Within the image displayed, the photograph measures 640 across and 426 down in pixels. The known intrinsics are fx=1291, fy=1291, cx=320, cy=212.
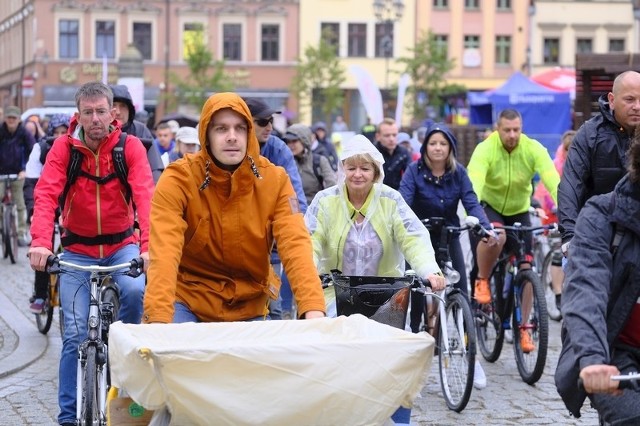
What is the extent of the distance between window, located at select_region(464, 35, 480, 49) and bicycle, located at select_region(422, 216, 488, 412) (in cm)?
6465

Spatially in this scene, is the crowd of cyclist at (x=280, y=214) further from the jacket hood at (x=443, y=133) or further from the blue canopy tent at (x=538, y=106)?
the blue canopy tent at (x=538, y=106)

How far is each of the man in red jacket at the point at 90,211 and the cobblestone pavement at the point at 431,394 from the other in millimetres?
1276

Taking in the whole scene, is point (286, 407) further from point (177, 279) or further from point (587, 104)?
point (587, 104)

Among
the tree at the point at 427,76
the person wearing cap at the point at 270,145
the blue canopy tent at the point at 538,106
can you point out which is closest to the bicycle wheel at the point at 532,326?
the person wearing cap at the point at 270,145

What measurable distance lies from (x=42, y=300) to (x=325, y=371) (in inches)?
305

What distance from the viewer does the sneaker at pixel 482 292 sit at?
10453 millimetres

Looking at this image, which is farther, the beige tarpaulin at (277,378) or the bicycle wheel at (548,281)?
the bicycle wheel at (548,281)

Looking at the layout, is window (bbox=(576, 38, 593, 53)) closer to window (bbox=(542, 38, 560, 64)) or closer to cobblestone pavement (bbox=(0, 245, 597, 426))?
window (bbox=(542, 38, 560, 64))

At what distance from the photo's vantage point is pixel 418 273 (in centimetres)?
690

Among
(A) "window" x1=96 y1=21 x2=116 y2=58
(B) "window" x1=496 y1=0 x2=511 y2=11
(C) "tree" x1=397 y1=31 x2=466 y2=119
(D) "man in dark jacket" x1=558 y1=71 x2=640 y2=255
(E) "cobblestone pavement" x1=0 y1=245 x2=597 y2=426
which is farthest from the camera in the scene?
(B) "window" x1=496 y1=0 x2=511 y2=11

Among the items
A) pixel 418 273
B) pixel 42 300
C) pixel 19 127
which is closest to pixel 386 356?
pixel 418 273

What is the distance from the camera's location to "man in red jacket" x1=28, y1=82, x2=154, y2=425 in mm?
6672

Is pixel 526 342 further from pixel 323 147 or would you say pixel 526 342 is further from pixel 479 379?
pixel 323 147

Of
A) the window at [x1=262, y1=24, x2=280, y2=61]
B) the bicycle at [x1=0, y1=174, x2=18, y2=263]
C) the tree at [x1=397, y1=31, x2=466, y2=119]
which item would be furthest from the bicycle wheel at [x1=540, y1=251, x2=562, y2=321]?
the window at [x1=262, y1=24, x2=280, y2=61]
